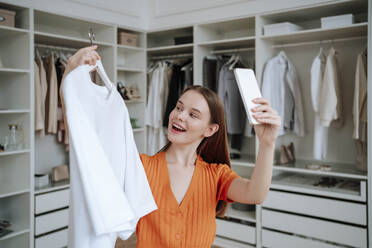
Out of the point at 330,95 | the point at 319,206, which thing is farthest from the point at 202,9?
the point at 319,206

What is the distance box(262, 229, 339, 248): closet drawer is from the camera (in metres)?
3.11

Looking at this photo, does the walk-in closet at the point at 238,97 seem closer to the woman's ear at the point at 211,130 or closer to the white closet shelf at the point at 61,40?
the white closet shelf at the point at 61,40

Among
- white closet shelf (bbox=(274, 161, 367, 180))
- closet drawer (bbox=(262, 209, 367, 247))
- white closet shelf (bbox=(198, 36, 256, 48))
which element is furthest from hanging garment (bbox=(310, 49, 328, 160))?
white closet shelf (bbox=(198, 36, 256, 48))

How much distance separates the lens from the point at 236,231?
360cm

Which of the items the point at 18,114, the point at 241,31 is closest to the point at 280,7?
the point at 241,31

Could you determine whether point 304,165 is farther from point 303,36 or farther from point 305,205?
point 303,36

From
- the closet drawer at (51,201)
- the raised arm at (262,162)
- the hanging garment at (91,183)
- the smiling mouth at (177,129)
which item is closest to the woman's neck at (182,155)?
the smiling mouth at (177,129)

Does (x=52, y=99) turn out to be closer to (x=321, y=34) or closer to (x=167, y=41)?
(x=167, y=41)

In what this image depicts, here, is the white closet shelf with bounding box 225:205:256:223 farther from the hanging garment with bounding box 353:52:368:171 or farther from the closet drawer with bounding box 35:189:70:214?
the closet drawer with bounding box 35:189:70:214

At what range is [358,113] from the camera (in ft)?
9.67

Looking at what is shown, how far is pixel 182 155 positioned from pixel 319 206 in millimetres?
1938

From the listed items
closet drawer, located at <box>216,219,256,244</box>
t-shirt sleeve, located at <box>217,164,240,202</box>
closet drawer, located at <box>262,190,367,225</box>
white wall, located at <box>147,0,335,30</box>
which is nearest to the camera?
t-shirt sleeve, located at <box>217,164,240,202</box>

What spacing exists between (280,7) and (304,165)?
4.97 feet

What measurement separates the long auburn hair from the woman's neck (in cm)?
7
